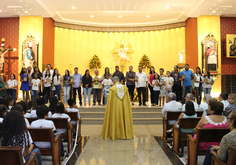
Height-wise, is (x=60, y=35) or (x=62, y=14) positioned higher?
(x=62, y=14)

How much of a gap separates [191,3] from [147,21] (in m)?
4.24

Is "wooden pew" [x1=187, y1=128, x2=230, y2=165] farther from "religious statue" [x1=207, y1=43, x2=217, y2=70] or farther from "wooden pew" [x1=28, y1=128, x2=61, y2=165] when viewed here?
"religious statue" [x1=207, y1=43, x2=217, y2=70]

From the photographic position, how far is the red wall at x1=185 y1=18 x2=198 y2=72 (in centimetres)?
1205

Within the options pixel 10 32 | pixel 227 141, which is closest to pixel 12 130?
pixel 227 141

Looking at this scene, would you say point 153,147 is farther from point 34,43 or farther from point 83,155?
point 34,43

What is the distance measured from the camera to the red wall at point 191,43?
39.5ft

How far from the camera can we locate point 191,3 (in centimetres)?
1032

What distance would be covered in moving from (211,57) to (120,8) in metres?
5.76

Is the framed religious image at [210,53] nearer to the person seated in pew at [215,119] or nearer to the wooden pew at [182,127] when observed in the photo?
the wooden pew at [182,127]

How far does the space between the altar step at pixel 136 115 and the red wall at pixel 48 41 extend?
555cm

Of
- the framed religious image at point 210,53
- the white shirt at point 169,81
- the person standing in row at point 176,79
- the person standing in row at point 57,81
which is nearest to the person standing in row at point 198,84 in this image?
the person standing in row at point 176,79

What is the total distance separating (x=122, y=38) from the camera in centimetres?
1488

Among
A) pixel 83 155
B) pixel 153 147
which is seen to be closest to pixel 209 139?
pixel 153 147

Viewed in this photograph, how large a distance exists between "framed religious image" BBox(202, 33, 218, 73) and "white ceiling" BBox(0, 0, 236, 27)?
58.1 inches
